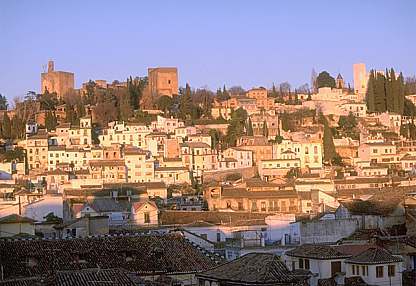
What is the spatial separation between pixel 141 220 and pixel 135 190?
37.2 feet

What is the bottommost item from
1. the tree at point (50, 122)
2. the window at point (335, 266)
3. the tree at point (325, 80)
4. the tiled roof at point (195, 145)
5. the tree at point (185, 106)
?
the window at point (335, 266)

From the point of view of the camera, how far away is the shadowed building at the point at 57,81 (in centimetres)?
8838

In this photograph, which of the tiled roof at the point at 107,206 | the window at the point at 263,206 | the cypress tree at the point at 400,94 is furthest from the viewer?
the cypress tree at the point at 400,94

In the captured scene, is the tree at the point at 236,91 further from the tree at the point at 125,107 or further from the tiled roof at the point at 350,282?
the tiled roof at the point at 350,282

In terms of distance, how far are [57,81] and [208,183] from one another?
39.6m

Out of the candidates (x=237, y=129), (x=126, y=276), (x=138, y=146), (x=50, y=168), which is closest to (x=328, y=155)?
(x=237, y=129)

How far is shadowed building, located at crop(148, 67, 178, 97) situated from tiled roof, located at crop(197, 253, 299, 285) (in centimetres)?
7105

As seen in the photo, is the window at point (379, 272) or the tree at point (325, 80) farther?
the tree at point (325, 80)

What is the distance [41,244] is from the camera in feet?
63.1

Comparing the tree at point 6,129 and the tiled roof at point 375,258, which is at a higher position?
the tree at point 6,129

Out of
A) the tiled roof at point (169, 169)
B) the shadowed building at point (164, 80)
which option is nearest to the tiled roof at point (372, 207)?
the tiled roof at point (169, 169)

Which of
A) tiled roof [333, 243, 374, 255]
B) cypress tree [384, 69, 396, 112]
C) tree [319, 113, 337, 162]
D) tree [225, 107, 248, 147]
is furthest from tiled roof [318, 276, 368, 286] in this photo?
cypress tree [384, 69, 396, 112]

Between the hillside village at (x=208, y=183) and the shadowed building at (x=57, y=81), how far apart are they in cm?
14

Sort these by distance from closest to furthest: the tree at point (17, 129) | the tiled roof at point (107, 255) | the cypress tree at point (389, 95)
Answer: the tiled roof at point (107, 255)
the tree at point (17, 129)
the cypress tree at point (389, 95)
